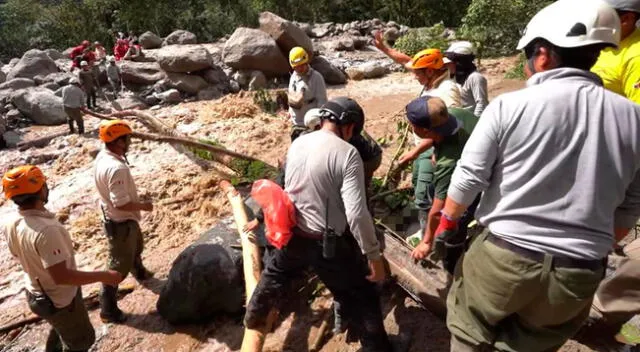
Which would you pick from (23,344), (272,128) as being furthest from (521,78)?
(23,344)

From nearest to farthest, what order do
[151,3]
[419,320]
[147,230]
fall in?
[419,320] < [147,230] < [151,3]

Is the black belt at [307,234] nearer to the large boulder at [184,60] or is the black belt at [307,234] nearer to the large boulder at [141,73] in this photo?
the large boulder at [184,60]

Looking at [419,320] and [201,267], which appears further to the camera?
[201,267]

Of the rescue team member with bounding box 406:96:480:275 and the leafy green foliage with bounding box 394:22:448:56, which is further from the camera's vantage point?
the leafy green foliage with bounding box 394:22:448:56

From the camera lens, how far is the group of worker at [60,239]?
2998 millimetres

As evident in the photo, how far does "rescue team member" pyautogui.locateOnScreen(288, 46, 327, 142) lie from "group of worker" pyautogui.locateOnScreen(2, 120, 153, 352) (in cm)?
240

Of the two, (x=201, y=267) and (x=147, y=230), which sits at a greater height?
(x=201, y=267)

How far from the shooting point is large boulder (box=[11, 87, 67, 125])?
11.8m

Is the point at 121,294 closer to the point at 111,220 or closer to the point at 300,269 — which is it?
the point at 111,220

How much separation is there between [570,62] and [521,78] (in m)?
10.7

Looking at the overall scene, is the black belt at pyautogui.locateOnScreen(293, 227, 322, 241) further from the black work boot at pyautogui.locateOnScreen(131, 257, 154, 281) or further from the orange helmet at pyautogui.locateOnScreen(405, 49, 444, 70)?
the black work boot at pyautogui.locateOnScreen(131, 257, 154, 281)

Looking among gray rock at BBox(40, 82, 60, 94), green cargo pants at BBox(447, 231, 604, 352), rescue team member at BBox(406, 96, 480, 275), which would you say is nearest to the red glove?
green cargo pants at BBox(447, 231, 604, 352)

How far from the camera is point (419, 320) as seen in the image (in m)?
3.77

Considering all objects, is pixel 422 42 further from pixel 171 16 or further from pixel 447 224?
pixel 171 16
